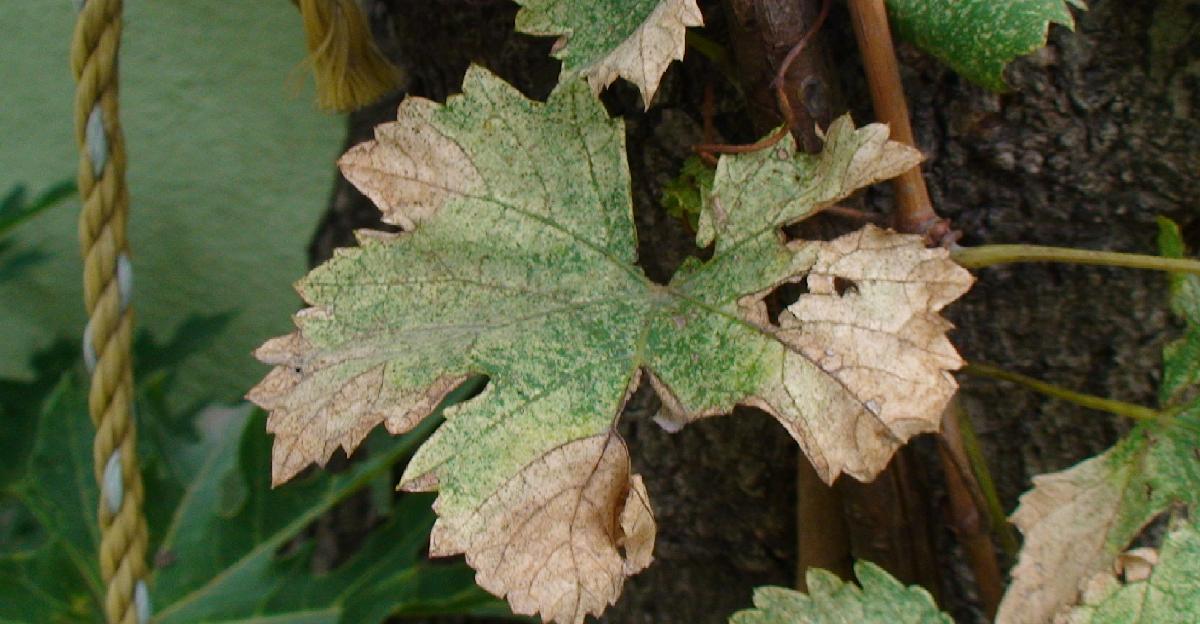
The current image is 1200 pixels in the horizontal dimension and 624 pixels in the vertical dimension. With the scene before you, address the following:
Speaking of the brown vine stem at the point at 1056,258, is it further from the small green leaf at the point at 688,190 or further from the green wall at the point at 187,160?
the green wall at the point at 187,160

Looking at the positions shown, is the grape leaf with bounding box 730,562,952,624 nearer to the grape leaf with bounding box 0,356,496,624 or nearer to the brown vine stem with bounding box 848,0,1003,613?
the brown vine stem with bounding box 848,0,1003,613

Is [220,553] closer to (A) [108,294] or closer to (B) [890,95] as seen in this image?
(A) [108,294]

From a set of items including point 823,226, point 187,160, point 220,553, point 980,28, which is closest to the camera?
point 980,28

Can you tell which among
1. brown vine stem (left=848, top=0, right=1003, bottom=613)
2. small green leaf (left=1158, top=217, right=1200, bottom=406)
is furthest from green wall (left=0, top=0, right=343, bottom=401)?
small green leaf (left=1158, top=217, right=1200, bottom=406)

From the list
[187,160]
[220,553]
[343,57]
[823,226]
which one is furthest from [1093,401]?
[187,160]

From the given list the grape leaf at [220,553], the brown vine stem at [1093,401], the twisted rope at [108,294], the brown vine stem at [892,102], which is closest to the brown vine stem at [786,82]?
the brown vine stem at [892,102]

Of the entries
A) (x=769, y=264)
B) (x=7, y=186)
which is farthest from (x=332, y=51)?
(x=7, y=186)
